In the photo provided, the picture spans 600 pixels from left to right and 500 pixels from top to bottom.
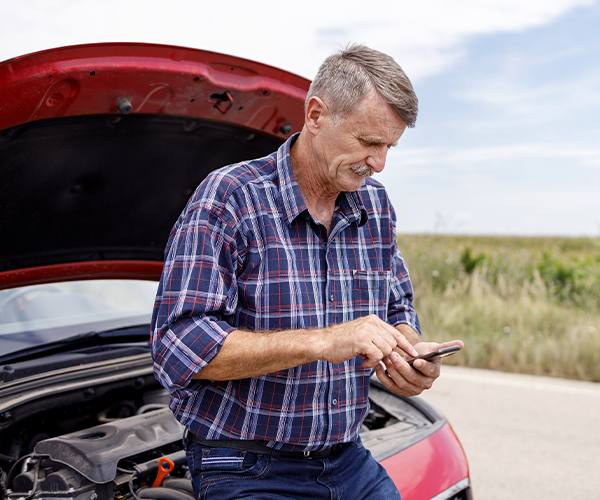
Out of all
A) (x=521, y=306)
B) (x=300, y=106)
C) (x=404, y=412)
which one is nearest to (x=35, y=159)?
(x=300, y=106)

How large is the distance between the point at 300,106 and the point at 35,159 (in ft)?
3.18

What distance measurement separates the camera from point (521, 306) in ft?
26.4

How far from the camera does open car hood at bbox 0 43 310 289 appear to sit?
1.75 m

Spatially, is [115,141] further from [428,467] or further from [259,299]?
[428,467]

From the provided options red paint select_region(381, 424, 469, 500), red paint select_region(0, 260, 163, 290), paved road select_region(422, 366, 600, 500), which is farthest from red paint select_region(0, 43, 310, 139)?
paved road select_region(422, 366, 600, 500)

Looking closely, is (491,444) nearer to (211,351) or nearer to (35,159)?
(211,351)

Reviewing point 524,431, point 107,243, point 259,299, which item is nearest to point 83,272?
point 107,243

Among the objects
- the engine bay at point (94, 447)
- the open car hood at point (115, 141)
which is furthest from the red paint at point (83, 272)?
the engine bay at point (94, 447)

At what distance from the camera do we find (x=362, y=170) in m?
1.87

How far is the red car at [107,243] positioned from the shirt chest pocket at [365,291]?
2.11ft

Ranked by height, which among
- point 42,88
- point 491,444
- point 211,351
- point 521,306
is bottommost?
point 491,444

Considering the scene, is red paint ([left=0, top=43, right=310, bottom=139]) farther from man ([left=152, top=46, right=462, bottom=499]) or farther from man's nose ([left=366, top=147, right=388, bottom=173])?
man's nose ([left=366, top=147, right=388, bottom=173])

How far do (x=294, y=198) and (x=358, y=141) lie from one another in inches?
10.8

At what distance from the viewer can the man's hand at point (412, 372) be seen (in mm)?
1758
